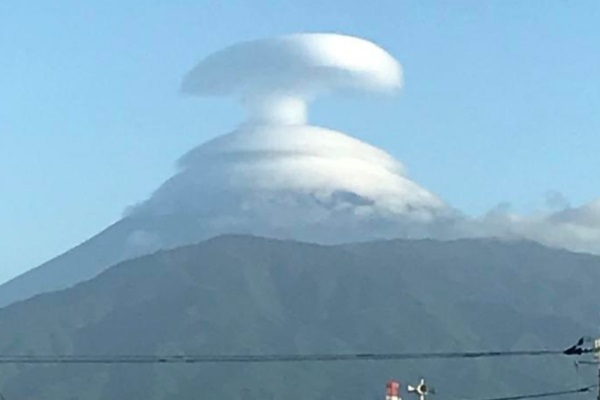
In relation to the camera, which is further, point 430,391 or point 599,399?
point 430,391

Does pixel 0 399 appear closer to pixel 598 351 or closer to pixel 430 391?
pixel 430 391

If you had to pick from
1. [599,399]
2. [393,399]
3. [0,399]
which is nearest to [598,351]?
[599,399]

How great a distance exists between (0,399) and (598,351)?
33.5 meters

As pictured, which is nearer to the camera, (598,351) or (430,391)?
(598,351)

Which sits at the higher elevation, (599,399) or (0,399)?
(0,399)

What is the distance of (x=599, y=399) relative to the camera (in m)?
53.3

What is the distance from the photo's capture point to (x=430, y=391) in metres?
67.7

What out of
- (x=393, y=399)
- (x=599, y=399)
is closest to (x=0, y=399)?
(x=393, y=399)

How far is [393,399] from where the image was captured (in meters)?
66.6

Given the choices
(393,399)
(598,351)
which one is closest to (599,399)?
(598,351)

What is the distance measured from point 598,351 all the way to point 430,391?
1711cm

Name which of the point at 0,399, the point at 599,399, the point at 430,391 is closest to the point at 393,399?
the point at 430,391

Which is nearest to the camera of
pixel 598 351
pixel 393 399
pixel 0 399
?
pixel 598 351

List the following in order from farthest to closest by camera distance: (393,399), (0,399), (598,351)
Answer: (0,399), (393,399), (598,351)
